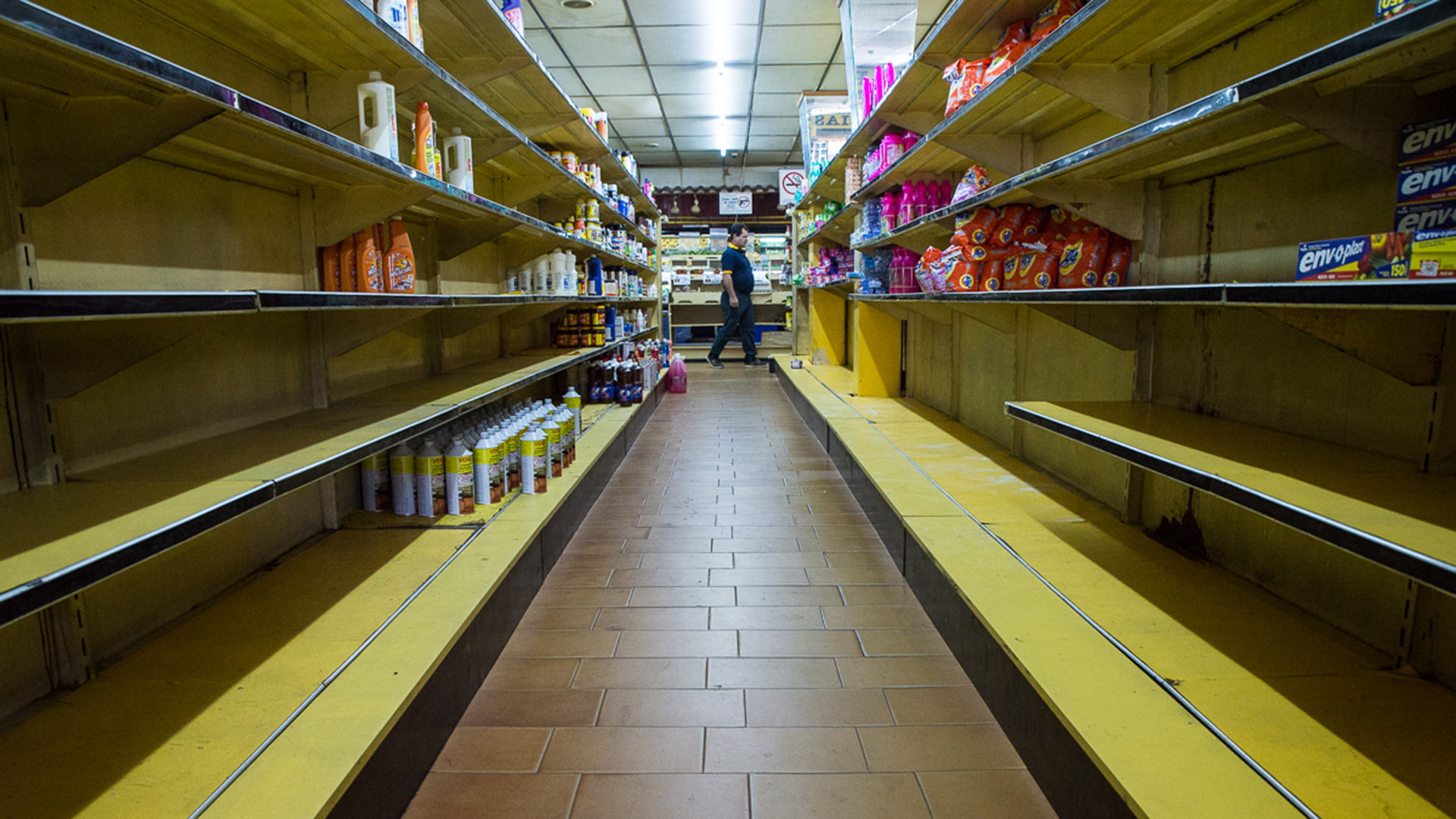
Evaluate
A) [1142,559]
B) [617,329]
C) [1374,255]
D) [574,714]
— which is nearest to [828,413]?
[617,329]

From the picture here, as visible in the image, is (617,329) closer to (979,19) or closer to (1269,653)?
(979,19)

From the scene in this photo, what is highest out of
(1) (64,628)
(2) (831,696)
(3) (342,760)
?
(1) (64,628)

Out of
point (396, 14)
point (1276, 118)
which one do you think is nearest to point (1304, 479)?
point (1276, 118)

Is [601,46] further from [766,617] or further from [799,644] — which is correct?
[799,644]

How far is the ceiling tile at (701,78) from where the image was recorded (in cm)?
803

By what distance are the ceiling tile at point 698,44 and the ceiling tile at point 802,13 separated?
0.30m

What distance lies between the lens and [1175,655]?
1541 mm

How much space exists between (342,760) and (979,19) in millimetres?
3104

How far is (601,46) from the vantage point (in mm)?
7348

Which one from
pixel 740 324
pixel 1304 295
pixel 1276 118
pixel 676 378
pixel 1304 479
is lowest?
pixel 676 378

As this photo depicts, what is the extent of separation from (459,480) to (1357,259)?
238cm

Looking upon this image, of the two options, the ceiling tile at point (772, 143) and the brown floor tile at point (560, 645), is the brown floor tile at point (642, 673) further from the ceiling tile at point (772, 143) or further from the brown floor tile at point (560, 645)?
the ceiling tile at point (772, 143)

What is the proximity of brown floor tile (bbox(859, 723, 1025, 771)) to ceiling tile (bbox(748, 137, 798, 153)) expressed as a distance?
35.3 feet

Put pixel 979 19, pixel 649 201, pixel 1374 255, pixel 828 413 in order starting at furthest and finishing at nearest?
1. pixel 649 201
2. pixel 828 413
3. pixel 979 19
4. pixel 1374 255
